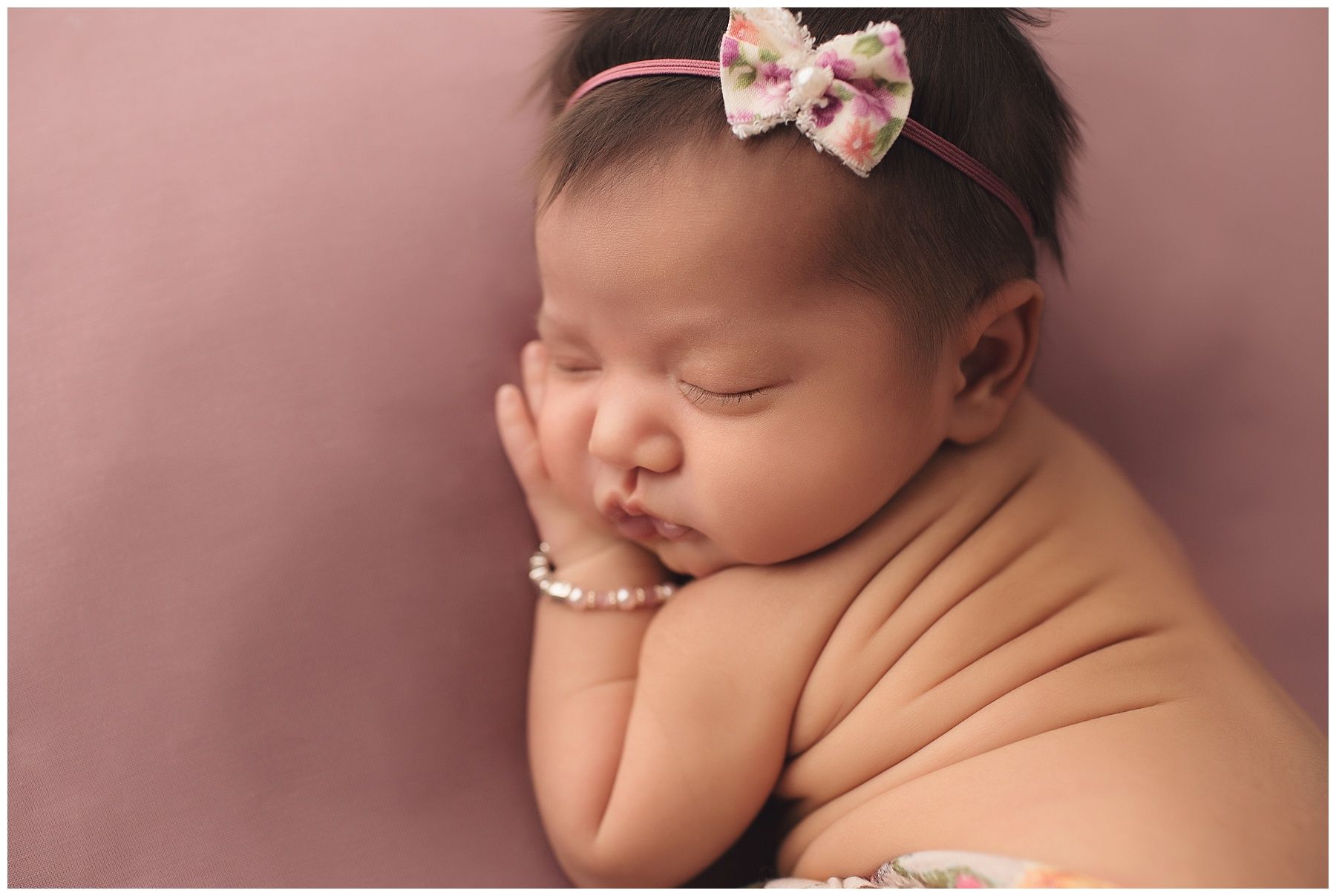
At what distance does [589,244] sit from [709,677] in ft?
1.52

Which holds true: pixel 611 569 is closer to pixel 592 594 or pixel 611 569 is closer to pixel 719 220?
pixel 592 594

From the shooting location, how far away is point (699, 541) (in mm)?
1190

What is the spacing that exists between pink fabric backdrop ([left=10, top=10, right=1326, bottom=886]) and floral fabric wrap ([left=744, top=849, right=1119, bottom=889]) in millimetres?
324

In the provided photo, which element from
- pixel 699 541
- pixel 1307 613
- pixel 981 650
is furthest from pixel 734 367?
pixel 1307 613

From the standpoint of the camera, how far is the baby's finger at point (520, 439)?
4.19 ft

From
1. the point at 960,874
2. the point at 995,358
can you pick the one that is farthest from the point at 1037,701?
the point at 995,358

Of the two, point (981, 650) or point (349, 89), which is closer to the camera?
point (981, 650)

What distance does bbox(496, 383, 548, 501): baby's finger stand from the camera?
1276 millimetres

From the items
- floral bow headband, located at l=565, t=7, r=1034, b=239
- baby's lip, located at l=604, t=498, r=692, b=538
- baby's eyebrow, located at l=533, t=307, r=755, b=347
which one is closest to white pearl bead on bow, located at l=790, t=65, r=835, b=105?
floral bow headband, located at l=565, t=7, r=1034, b=239

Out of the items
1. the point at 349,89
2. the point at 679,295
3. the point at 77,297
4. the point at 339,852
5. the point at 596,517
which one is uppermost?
the point at 349,89

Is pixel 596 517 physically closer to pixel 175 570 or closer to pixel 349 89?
pixel 175 570

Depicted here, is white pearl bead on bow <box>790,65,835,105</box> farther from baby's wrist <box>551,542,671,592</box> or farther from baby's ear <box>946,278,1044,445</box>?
baby's wrist <box>551,542,671,592</box>

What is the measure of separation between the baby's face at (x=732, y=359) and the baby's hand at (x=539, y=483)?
0.13m

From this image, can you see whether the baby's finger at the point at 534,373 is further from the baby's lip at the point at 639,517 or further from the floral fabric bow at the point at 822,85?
the floral fabric bow at the point at 822,85
